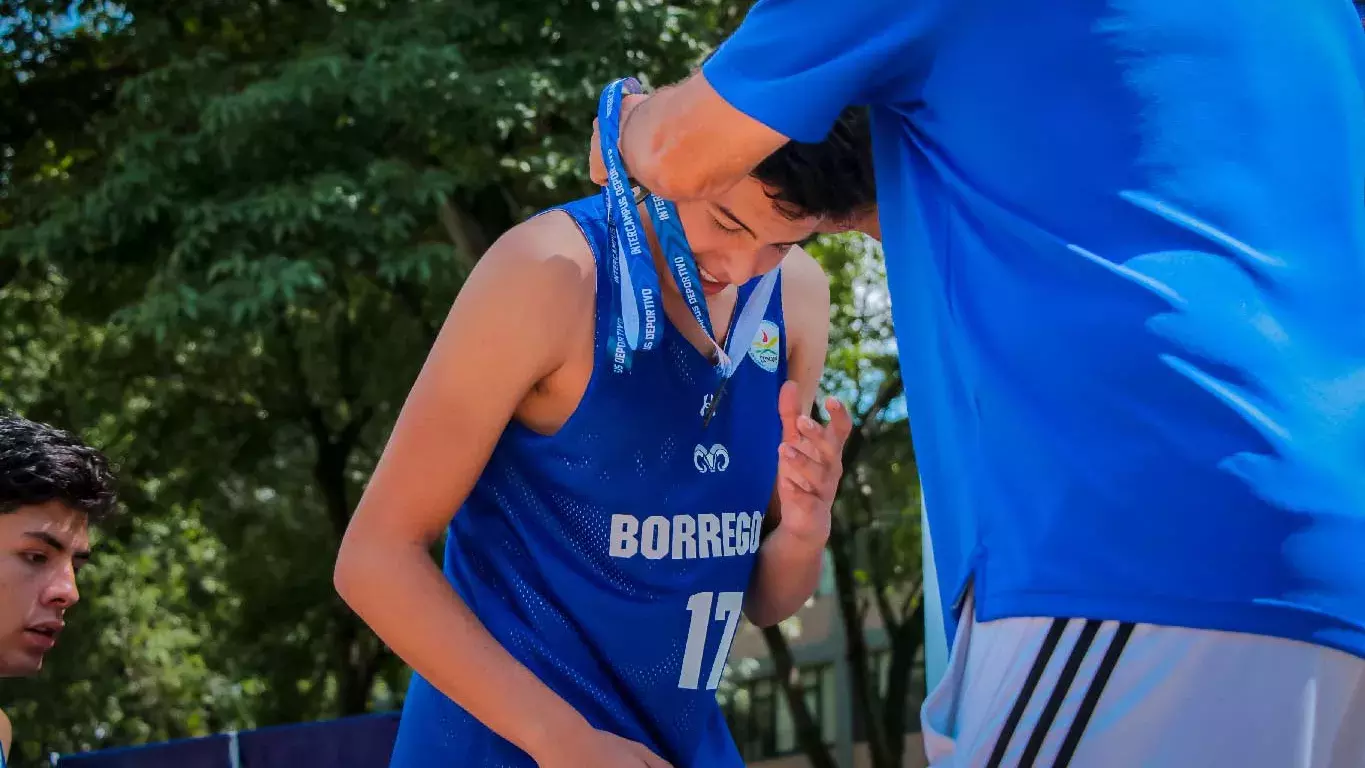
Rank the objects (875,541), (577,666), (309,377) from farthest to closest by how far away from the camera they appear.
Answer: (875,541) < (309,377) < (577,666)

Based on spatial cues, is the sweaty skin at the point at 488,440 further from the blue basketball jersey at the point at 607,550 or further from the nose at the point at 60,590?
the nose at the point at 60,590

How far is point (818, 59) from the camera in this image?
1379 mm

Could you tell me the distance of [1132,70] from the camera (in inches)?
50.7

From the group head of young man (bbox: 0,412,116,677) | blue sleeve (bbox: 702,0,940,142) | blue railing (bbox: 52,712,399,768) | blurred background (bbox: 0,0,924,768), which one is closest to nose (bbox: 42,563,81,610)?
head of young man (bbox: 0,412,116,677)

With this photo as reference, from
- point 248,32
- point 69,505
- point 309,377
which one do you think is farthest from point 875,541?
point 69,505

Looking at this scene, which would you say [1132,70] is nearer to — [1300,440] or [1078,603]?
[1300,440]

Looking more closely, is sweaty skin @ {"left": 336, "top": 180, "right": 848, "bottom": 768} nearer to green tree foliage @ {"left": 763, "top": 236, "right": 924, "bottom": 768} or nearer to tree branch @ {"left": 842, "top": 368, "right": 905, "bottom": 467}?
green tree foliage @ {"left": 763, "top": 236, "right": 924, "bottom": 768}

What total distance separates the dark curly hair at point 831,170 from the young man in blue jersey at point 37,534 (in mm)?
2100

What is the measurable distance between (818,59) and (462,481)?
82 cm

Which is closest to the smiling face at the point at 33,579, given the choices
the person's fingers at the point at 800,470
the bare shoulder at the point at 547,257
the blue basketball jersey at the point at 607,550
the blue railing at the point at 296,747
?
the blue railing at the point at 296,747

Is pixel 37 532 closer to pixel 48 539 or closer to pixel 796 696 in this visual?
pixel 48 539

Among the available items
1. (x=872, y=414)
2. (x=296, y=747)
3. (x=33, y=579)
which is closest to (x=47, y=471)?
(x=33, y=579)

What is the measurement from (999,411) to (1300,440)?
0.24 m

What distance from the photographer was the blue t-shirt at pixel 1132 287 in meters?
1.21
